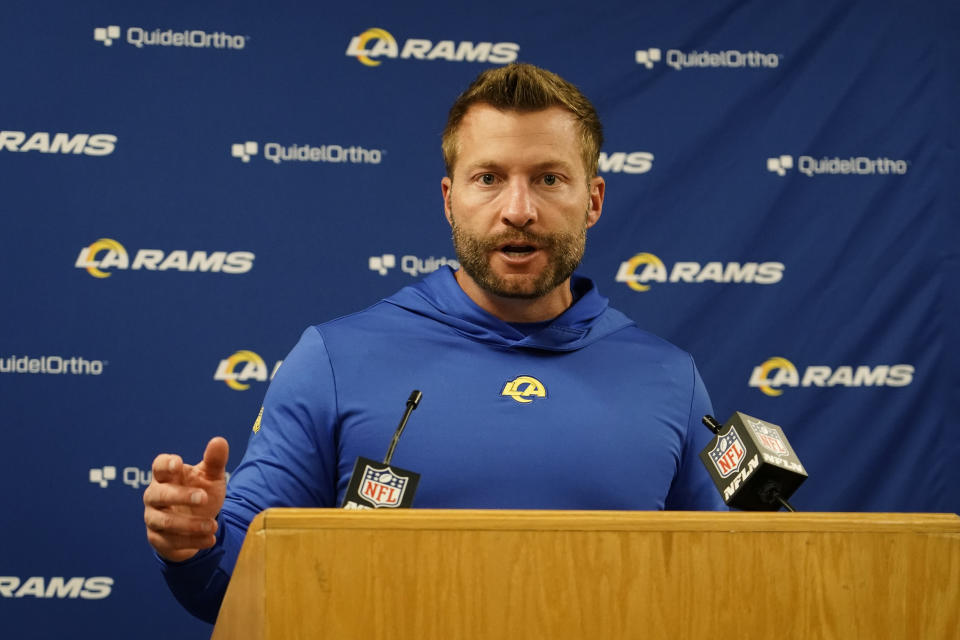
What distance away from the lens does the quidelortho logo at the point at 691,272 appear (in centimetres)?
311

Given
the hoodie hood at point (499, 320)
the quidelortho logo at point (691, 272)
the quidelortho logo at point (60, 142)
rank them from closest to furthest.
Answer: the hoodie hood at point (499, 320), the quidelortho logo at point (60, 142), the quidelortho logo at point (691, 272)

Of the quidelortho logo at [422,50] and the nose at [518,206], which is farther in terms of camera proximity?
the quidelortho logo at [422,50]

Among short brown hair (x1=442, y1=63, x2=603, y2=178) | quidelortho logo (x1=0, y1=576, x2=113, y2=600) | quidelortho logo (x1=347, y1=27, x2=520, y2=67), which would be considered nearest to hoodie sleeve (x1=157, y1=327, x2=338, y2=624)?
short brown hair (x1=442, y1=63, x2=603, y2=178)

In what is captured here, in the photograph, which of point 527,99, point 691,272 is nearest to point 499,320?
point 527,99

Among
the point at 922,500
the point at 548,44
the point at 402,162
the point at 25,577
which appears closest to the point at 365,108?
the point at 402,162

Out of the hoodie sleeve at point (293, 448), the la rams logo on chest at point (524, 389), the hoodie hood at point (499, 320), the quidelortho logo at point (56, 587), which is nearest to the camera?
the hoodie sleeve at point (293, 448)

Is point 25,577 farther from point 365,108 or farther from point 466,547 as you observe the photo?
point 466,547

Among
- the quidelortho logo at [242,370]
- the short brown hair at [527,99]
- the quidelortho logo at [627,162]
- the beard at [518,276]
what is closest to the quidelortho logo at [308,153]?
the quidelortho logo at [242,370]

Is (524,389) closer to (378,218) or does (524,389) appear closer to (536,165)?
(536,165)

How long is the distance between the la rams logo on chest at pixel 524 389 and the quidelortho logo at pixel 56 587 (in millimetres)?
1607

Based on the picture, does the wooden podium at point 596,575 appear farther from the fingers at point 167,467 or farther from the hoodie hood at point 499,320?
the hoodie hood at point 499,320

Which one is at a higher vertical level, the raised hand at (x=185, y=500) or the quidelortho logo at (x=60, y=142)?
the quidelortho logo at (x=60, y=142)

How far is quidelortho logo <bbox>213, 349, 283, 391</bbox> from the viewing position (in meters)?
2.91

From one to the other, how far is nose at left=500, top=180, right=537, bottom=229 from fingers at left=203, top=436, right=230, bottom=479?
0.78 m
